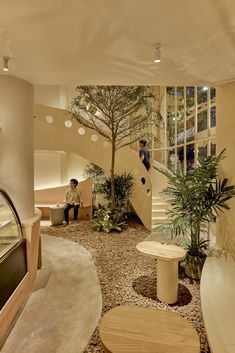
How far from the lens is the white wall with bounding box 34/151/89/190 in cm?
782

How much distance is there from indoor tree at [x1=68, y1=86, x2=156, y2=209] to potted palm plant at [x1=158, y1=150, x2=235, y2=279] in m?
2.53

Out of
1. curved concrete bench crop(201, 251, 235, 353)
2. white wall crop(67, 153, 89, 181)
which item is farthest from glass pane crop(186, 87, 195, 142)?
curved concrete bench crop(201, 251, 235, 353)

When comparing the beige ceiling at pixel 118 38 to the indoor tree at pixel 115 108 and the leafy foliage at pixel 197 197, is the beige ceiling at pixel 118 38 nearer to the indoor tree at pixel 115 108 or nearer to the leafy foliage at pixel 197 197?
the leafy foliage at pixel 197 197

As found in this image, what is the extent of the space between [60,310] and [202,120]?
551cm

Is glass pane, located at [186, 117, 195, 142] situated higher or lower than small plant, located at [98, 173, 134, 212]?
higher

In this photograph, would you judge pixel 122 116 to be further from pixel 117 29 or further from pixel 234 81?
pixel 117 29

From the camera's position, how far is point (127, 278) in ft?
11.1

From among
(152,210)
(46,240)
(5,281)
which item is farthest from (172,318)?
(152,210)

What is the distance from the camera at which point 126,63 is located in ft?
8.89

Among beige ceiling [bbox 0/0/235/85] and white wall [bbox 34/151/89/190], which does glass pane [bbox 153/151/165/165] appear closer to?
white wall [bbox 34/151/89/190]

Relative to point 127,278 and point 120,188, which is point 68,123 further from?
point 127,278

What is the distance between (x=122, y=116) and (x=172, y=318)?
4631 millimetres

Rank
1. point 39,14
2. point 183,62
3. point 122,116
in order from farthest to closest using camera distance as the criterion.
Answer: point 122,116
point 183,62
point 39,14

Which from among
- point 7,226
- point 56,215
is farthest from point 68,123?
point 7,226
